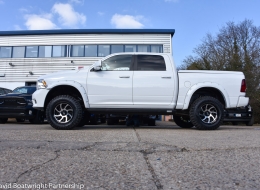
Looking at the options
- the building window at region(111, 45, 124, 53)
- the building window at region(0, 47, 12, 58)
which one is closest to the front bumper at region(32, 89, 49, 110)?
the building window at region(111, 45, 124, 53)

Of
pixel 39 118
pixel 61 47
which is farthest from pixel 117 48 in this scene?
pixel 39 118

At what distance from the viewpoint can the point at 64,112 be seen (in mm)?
6539

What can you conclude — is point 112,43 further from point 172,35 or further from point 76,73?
point 76,73

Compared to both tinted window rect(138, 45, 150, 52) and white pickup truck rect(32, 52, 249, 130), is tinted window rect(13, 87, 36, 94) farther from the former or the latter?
tinted window rect(138, 45, 150, 52)

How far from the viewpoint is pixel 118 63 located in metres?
6.67

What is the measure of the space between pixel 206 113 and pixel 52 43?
20.1 meters

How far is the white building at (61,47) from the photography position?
2359 centimetres

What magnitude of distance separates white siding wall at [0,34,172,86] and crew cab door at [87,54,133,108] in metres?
17.4

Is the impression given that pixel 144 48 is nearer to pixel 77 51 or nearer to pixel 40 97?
pixel 77 51

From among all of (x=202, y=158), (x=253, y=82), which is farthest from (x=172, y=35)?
(x=202, y=158)

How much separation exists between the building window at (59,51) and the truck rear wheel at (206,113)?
63.5ft

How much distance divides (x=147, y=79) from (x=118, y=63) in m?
0.82

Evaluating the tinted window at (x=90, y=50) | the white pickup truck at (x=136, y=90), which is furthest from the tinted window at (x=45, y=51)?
the white pickup truck at (x=136, y=90)

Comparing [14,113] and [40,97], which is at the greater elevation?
[40,97]
